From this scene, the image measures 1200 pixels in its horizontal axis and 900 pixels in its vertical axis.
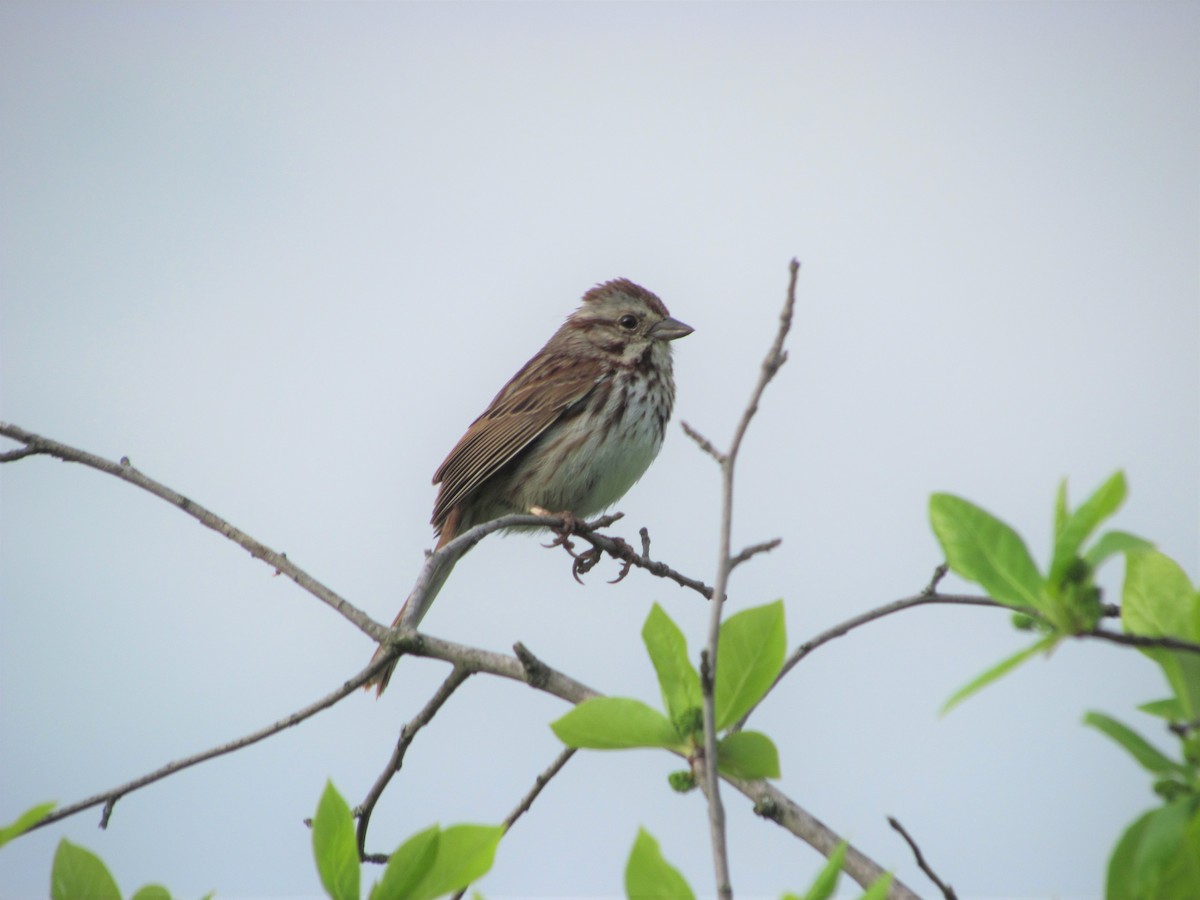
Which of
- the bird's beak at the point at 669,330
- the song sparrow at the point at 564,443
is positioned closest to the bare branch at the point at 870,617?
the song sparrow at the point at 564,443

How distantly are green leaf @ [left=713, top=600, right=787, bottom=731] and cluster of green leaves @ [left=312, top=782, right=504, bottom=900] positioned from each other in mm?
418

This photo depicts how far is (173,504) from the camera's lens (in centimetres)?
345

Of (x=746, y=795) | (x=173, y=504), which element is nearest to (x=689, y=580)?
(x=173, y=504)

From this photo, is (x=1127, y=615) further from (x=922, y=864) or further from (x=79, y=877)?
(x=79, y=877)

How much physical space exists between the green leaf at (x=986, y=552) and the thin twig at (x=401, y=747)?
1489 mm

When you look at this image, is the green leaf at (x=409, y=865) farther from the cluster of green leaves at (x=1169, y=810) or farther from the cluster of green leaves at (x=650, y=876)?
the cluster of green leaves at (x=1169, y=810)

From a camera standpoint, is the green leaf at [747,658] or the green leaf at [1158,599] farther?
the green leaf at [747,658]

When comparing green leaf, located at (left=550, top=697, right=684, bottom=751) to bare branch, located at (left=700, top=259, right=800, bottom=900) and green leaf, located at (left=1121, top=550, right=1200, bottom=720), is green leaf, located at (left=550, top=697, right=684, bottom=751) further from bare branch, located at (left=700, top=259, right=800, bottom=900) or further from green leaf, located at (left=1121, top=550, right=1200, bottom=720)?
green leaf, located at (left=1121, top=550, right=1200, bottom=720)

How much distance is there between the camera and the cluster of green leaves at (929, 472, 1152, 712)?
5.36ft

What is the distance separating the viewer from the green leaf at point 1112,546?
1.61 meters

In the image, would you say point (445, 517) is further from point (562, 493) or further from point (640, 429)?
point (640, 429)

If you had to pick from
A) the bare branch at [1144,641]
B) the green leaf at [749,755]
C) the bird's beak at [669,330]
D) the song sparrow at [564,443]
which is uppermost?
the bird's beak at [669,330]

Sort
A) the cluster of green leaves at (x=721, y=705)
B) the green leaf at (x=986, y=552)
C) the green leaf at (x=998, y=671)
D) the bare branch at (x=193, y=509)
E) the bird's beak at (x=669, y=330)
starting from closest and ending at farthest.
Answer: the green leaf at (x=998, y=671) → the green leaf at (x=986, y=552) → the cluster of green leaves at (x=721, y=705) → the bare branch at (x=193, y=509) → the bird's beak at (x=669, y=330)

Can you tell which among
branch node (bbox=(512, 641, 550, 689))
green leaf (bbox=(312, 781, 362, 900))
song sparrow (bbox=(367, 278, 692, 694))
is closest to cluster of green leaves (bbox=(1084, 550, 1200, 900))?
green leaf (bbox=(312, 781, 362, 900))
